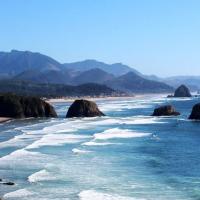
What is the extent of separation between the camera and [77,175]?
38.2 m

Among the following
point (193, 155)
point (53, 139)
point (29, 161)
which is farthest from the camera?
point (53, 139)

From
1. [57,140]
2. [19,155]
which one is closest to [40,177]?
[19,155]

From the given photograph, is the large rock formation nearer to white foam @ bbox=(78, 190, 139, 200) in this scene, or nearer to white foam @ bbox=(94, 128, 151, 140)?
white foam @ bbox=(94, 128, 151, 140)

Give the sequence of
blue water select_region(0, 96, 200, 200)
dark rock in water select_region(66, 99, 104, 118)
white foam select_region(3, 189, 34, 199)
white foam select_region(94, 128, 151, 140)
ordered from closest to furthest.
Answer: white foam select_region(3, 189, 34, 199), blue water select_region(0, 96, 200, 200), white foam select_region(94, 128, 151, 140), dark rock in water select_region(66, 99, 104, 118)

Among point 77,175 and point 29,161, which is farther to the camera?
point 29,161

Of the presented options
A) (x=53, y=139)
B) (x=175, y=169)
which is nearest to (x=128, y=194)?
(x=175, y=169)

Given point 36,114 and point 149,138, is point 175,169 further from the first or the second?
point 36,114

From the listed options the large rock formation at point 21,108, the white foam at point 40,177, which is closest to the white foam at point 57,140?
the white foam at point 40,177

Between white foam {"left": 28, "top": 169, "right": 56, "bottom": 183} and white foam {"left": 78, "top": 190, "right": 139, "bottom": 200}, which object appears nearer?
white foam {"left": 78, "top": 190, "right": 139, "bottom": 200}

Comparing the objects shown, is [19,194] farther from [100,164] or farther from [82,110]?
[82,110]

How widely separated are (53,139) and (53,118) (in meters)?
36.9

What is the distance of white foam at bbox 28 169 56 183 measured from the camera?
1446 inches

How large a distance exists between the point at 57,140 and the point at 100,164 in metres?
16.4

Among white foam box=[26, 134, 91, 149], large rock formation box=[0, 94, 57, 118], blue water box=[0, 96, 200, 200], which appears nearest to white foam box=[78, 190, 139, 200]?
blue water box=[0, 96, 200, 200]
